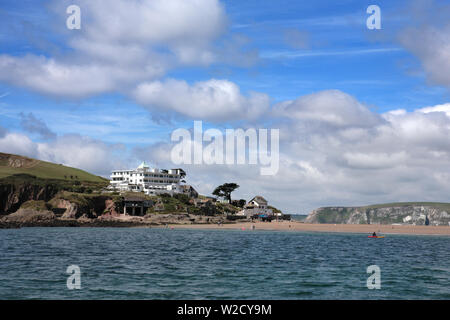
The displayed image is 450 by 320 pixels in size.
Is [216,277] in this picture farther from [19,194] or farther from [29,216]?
[19,194]

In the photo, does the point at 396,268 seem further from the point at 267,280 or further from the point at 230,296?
the point at 230,296

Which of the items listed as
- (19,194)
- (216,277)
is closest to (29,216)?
(19,194)

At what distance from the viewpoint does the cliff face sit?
168 meters

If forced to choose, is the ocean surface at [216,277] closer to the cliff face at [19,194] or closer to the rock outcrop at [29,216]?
the rock outcrop at [29,216]

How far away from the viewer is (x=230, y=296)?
2642cm

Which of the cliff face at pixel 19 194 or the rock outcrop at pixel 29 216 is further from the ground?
the cliff face at pixel 19 194

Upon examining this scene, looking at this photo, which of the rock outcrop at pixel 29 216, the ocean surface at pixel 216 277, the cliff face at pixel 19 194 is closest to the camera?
the ocean surface at pixel 216 277

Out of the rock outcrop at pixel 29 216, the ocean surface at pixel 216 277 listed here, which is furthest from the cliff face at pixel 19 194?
the ocean surface at pixel 216 277

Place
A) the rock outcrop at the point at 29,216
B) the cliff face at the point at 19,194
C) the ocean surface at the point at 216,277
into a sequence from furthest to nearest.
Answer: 1. the cliff face at the point at 19,194
2. the rock outcrop at the point at 29,216
3. the ocean surface at the point at 216,277

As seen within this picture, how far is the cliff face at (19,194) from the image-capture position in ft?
551

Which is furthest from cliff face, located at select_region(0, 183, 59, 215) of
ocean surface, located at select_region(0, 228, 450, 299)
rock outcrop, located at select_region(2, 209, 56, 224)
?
ocean surface, located at select_region(0, 228, 450, 299)

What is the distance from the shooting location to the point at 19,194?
562 ft

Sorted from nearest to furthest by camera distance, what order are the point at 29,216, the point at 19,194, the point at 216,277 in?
the point at 216,277, the point at 29,216, the point at 19,194
